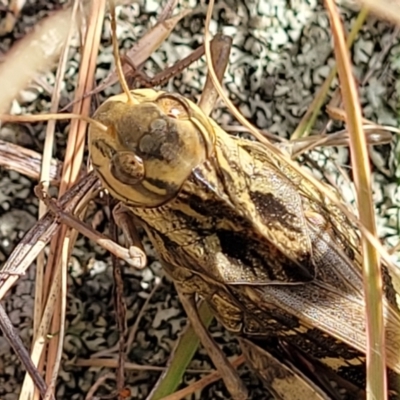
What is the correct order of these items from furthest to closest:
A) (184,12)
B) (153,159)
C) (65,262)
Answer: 1. (184,12)
2. (65,262)
3. (153,159)

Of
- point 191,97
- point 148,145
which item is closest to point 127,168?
point 148,145

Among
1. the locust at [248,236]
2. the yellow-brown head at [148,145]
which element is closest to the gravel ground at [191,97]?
the locust at [248,236]

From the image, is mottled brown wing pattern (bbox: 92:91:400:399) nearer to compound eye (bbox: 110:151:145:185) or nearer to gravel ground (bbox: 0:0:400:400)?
compound eye (bbox: 110:151:145:185)

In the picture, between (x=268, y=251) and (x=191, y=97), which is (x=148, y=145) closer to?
(x=268, y=251)

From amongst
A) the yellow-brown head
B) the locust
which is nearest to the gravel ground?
the locust

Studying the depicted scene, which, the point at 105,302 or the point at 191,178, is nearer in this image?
the point at 191,178

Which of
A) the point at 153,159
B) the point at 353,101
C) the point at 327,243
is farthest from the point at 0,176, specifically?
the point at 353,101

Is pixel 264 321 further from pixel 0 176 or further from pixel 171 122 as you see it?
pixel 0 176
